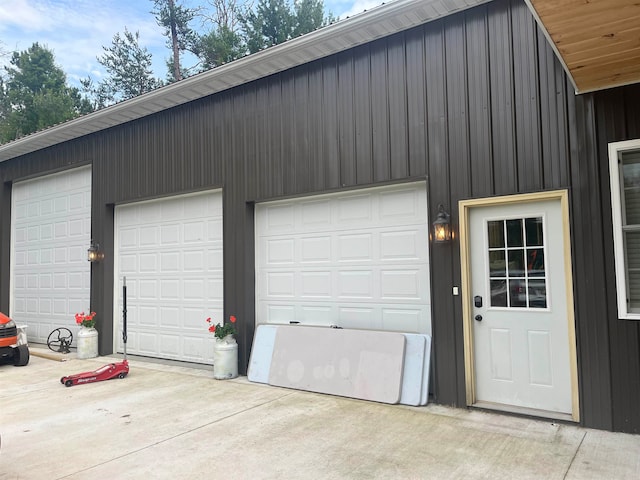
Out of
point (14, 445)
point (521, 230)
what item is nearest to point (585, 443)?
point (521, 230)

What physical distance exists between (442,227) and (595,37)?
2.06 metres

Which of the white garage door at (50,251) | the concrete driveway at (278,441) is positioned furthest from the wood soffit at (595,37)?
the white garage door at (50,251)

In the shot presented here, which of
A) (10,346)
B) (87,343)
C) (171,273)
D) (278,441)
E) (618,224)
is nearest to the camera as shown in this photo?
(278,441)

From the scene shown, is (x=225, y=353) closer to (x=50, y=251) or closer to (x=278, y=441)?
(x=278, y=441)

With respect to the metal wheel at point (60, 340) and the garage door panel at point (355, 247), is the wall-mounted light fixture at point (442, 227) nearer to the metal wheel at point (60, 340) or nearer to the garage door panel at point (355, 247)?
the garage door panel at point (355, 247)

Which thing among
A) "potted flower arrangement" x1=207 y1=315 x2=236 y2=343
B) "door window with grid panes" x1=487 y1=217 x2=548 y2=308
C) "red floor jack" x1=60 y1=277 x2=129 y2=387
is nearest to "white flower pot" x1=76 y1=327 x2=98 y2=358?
"red floor jack" x1=60 y1=277 x2=129 y2=387

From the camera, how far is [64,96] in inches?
691

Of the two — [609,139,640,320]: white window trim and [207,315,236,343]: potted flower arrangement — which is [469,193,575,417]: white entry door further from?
[207,315,236,343]: potted flower arrangement

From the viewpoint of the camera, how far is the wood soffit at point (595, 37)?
280 centimetres

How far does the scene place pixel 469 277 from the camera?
4609mm

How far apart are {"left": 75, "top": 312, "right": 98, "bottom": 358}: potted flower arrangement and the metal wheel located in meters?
0.90

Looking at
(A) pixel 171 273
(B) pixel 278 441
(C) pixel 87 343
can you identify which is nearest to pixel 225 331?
(A) pixel 171 273

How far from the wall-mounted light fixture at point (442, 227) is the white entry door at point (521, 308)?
0.25 meters

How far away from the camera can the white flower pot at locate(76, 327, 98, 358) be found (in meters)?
7.64
